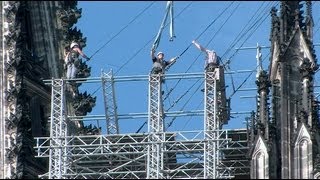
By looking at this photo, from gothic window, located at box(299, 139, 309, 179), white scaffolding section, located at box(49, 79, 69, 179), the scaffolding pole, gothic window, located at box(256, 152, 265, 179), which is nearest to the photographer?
gothic window, located at box(299, 139, 309, 179)

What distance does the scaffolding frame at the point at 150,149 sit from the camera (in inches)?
4459

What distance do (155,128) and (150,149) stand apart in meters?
0.86

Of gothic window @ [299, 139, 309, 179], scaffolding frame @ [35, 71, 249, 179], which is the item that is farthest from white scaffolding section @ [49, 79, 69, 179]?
gothic window @ [299, 139, 309, 179]

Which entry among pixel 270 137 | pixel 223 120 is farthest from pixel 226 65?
pixel 270 137

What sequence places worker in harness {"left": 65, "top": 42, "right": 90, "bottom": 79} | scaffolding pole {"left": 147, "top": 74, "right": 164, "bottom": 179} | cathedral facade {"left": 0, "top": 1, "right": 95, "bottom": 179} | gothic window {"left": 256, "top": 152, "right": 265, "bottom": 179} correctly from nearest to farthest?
gothic window {"left": 256, "top": 152, "right": 265, "bottom": 179} < scaffolding pole {"left": 147, "top": 74, "right": 164, "bottom": 179} < cathedral facade {"left": 0, "top": 1, "right": 95, "bottom": 179} < worker in harness {"left": 65, "top": 42, "right": 90, "bottom": 79}

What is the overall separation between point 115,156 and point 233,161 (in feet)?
13.0

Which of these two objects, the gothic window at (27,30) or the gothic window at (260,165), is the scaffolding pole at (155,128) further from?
the gothic window at (27,30)

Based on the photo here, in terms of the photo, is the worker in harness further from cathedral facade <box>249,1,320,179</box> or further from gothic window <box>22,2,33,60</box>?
cathedral facade <box>249,1,320,179</box>

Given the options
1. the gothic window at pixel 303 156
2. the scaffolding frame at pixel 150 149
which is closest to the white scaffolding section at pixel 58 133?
the scaffolding frame at pixel 150 149

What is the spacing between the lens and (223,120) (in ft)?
380

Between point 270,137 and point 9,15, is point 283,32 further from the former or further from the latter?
point 9,15

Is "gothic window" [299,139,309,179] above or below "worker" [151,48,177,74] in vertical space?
below

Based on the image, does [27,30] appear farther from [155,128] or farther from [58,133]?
[155,128]

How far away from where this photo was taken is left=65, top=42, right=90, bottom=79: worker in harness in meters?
120
